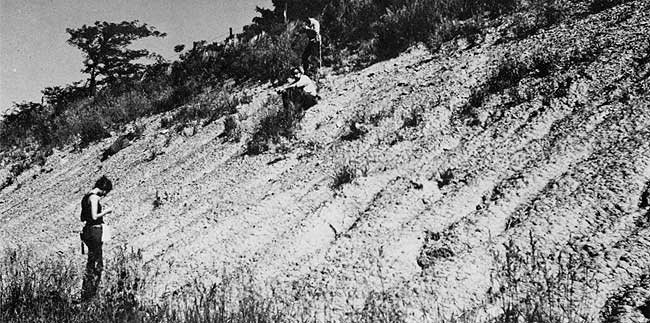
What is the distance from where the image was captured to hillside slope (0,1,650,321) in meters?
3.96

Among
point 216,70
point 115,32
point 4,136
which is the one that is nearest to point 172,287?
point 216,70

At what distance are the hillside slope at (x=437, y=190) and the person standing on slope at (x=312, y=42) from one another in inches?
64.6

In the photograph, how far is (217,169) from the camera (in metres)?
7.99

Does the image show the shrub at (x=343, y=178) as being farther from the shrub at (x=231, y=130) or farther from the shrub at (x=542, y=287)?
the shrub at (x=231, y=130)

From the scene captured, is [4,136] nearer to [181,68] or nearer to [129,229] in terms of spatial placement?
[181,68]

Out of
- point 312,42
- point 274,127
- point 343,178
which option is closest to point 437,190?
point 343,178

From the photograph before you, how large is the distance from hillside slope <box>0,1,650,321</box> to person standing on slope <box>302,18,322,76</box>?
1641mm

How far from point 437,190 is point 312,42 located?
616 cm

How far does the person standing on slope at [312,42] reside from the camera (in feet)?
33.0

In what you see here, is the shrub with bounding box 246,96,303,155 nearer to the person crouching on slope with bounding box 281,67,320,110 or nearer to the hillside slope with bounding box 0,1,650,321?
the person crouching on slope with bounding box 281,67,320,110

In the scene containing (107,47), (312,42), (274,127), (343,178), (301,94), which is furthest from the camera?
(107,47)

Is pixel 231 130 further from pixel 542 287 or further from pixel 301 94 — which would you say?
pixel 542 287

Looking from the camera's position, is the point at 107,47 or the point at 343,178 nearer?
the point at 343,178

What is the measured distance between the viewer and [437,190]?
5316 millimetres
